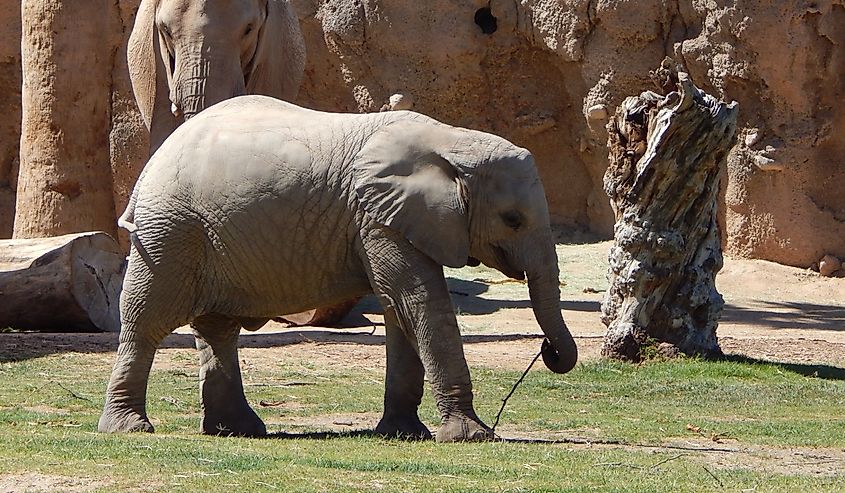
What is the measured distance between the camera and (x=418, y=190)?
26.8ft

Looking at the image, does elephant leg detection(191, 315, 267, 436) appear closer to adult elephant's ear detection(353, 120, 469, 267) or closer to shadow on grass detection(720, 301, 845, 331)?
adult elephant's ear detection(353, 120, 469, 267)

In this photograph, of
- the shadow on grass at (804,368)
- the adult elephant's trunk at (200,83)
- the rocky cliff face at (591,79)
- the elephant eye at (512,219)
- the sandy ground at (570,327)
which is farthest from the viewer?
the rocky cliff face at (591,79)

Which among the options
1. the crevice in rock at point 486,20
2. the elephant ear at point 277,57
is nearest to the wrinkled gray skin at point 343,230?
the elephant ear at point 277,57

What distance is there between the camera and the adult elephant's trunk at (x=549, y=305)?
835cm

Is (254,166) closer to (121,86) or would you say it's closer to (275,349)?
(275,349)

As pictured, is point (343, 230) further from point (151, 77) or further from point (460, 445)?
point (151, 77)

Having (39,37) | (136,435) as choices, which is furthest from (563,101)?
(136,435)

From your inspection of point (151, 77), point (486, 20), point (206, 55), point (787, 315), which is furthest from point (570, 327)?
point (486, 20)

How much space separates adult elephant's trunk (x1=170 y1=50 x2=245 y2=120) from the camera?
12.1 metres

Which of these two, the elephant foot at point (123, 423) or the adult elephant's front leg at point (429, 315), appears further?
the elephant foot at point (123, 423)

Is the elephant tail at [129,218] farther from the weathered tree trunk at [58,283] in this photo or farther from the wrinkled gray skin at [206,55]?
the weathered tree trunk at [58,283]

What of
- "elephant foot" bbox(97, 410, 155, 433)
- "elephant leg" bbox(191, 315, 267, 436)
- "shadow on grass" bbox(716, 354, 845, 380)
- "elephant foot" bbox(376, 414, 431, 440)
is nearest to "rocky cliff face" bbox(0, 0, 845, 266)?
"shadow on grass" bbox(716, 354, 845, 380)

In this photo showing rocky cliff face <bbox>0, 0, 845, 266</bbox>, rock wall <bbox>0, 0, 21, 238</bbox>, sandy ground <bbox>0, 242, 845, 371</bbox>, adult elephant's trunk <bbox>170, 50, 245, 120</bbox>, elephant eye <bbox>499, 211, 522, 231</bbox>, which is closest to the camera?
elephant eye <bbox>499, 211, 522, 231</bbox>

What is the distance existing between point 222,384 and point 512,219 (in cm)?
189
